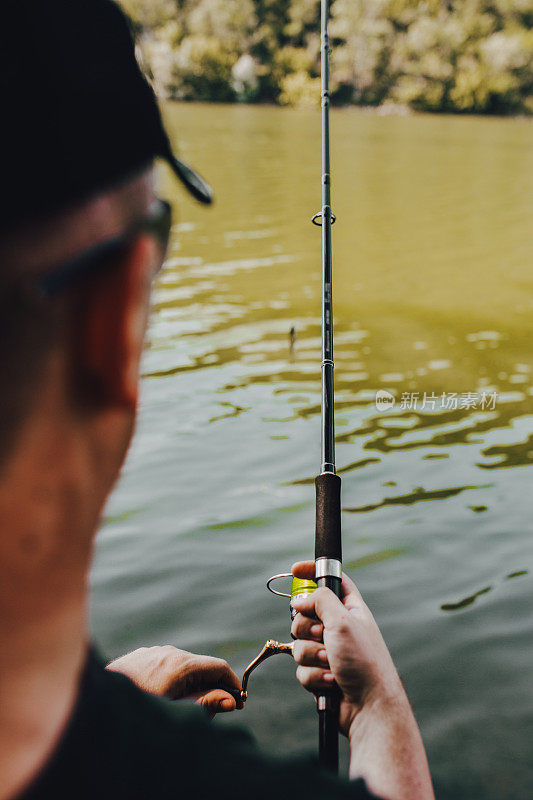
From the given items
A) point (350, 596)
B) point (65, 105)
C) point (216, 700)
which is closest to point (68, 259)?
point (65, 105)

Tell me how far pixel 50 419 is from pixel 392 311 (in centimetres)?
918

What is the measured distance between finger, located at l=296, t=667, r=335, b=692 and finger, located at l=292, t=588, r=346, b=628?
11 centimetres

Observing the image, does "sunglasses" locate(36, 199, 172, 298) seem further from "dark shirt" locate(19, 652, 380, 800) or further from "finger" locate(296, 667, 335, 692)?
"finger" locate(296, 667, 335, 692)

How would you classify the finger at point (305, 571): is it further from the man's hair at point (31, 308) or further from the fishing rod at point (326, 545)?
the man's hair at point (31, 308)

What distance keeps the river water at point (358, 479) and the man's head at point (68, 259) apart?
2.67 meters

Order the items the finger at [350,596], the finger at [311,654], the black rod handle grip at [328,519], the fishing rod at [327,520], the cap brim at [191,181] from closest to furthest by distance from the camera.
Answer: the cap brim at [191,181] → the fishing rod at [327,520] → the finger at [311,654] → the finger at [350,596] → the black rod handle grip at [328,519]

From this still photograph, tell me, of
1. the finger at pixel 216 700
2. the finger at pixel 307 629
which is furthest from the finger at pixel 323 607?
the finger at pixel 216 700

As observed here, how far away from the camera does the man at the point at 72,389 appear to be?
2.41ft

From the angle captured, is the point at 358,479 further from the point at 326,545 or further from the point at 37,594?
the point at 37,594

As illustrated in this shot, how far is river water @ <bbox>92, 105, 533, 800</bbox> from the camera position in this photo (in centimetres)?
358

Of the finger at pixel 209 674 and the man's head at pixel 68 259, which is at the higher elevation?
the man's head at pixel 68 259

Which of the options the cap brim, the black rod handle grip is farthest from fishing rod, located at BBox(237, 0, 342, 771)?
the cap brim

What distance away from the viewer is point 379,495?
5.23 metres

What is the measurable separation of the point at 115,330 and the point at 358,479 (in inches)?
187
